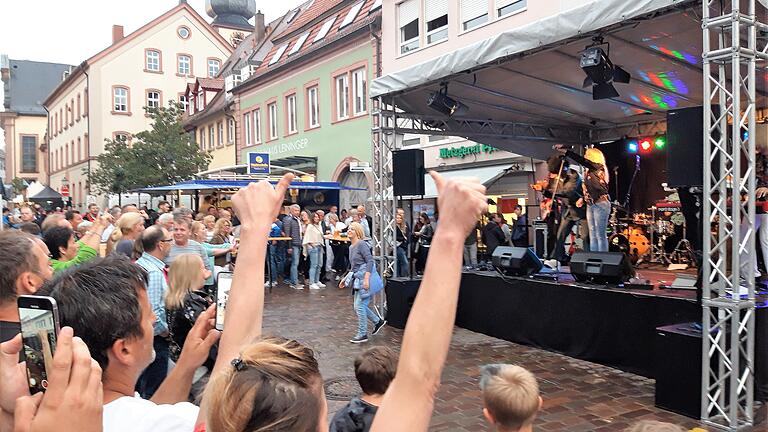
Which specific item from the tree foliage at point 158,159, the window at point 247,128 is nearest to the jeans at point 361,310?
the tree foliage at point 158,159

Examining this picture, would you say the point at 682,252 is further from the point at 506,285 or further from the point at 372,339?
the point at 372,339

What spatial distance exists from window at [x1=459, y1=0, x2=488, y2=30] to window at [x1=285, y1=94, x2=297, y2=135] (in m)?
13.2

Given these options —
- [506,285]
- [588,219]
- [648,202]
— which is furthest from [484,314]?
[648,202]

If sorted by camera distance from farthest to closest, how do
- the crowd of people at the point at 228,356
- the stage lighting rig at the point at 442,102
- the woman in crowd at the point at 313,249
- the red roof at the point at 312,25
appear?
1. the red roof at the point at 312,25
2. the woman in crowd at the point at 313,249
3. the stage lighting rig at the point at 442,102
4. the crowd of people at the point at 228,356

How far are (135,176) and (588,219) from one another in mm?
25039

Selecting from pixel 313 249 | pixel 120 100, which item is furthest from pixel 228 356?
pixel 120 100

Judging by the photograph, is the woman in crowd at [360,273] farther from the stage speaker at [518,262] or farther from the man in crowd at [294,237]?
the man in crowd at [294,237]

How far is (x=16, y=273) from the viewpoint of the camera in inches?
102

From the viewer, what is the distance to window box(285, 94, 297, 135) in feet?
89.8

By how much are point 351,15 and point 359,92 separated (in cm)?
379

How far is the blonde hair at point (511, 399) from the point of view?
2.98 m

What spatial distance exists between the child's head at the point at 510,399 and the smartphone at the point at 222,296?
1.38 m

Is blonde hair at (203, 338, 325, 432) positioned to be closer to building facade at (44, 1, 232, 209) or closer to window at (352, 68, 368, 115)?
window at (352, 68, 368, 115)

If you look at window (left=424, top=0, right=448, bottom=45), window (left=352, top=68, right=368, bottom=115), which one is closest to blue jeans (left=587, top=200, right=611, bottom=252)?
window (left=424, top=0, right=448, bottom=45)
